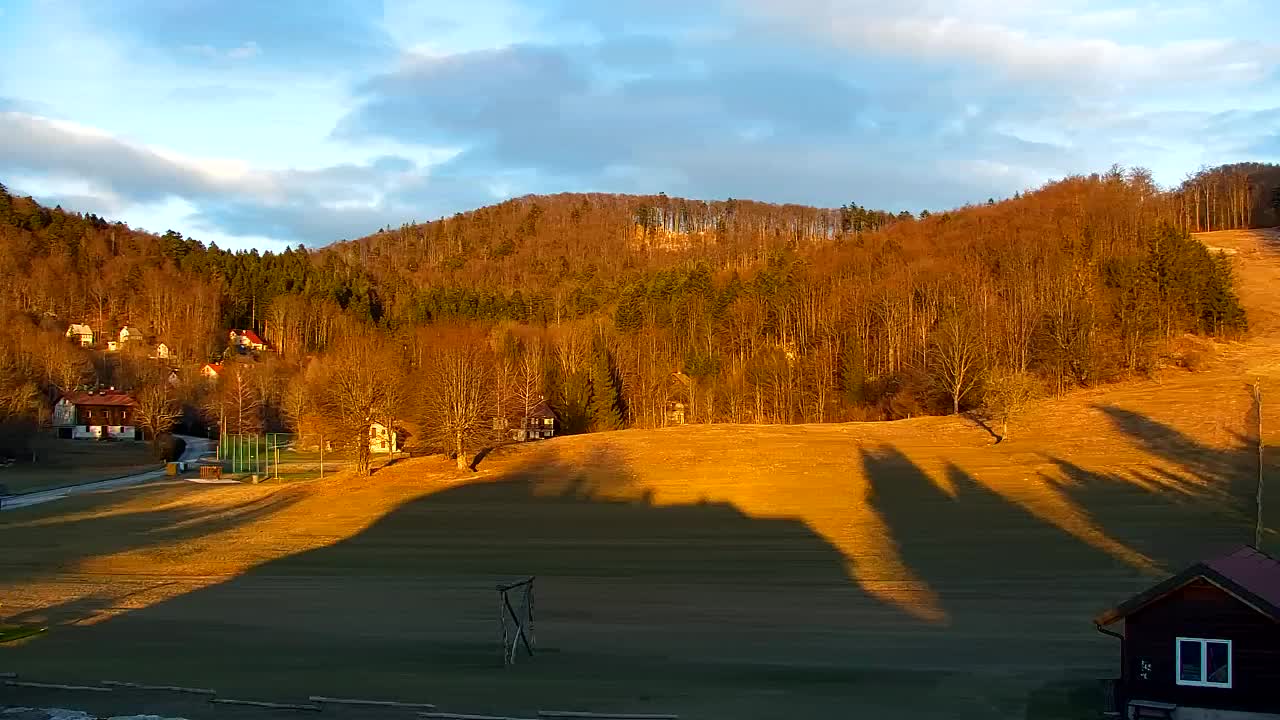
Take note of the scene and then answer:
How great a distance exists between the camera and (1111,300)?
7969 centimetres

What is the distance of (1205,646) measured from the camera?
597 inches

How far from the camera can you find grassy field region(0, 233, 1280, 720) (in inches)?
770

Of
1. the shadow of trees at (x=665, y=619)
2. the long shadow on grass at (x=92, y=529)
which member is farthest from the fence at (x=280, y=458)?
the shadow of trees at (x=665, y=619)

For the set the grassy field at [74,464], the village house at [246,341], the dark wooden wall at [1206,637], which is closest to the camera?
the dark wooden wall at [1206,637]

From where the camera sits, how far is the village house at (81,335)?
140375mm

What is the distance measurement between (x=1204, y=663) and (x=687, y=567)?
18937 millimetres

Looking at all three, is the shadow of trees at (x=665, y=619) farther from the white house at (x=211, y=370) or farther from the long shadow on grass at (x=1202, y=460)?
the white house at (x=211, y=370)

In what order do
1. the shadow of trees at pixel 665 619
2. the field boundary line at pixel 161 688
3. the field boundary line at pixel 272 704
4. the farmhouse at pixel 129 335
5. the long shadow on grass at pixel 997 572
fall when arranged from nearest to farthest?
1. the field boundary line at pixel 272 704
2. the shadow of trees at pixel 665 619
3. the field boundary line at pixel 161 688
4. the long shadow on grass at pixel 997 572
5. the farmhouse at pixel 129 335

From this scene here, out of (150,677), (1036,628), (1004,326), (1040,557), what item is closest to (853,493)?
(1040,557)

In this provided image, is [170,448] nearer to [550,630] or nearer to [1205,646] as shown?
[550,630]

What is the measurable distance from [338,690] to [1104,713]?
46.1 feet

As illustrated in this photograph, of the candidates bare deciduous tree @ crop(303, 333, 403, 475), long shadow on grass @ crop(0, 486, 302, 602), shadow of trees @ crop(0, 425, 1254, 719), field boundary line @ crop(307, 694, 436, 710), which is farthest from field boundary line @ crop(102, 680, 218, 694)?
bare deciduous tree @ crop(303, 333, 403, 475)

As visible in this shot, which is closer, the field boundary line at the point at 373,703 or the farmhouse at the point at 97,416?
the field boundary line at the point at 373,703

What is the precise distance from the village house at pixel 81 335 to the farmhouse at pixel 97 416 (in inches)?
1569
